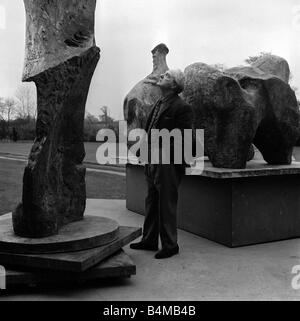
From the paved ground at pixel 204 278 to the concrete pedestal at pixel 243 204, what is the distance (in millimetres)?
188

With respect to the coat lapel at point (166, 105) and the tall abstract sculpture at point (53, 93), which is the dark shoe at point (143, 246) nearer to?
the tall abstract sculpture at point (53, 93)

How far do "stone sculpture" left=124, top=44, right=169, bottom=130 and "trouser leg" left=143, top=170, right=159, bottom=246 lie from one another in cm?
254

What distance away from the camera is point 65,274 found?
4.07 metres

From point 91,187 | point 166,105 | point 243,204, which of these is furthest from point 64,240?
point 91,187

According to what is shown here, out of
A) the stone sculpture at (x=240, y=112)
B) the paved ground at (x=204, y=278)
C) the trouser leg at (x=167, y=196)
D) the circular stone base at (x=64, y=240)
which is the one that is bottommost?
the paved ground at (x=204, y=278)

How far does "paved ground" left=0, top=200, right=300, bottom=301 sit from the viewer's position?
4008 mm

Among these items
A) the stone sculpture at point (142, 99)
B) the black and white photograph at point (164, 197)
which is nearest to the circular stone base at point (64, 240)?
the black and white photograph at point (164, 197)

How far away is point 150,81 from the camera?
8.01 meters

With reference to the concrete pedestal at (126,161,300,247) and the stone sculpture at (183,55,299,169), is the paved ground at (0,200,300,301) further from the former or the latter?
the stone sculpture at (183,55,299,169)

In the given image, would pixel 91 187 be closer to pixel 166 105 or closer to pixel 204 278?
pixel 166 105

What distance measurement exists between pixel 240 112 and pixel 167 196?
1.52 m

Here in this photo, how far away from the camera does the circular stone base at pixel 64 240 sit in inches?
162

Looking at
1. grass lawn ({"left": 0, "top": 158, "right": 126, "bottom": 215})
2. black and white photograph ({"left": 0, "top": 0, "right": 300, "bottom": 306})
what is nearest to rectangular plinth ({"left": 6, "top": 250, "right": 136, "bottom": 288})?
black and white photograph ({"left": 0, "top": 0, "right": 300, "bottom": 306})
